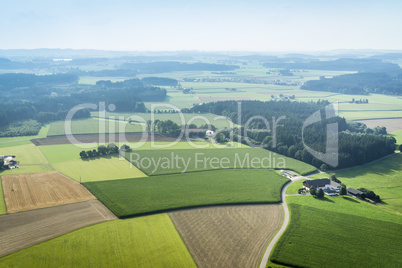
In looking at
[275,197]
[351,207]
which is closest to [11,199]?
[275,197]

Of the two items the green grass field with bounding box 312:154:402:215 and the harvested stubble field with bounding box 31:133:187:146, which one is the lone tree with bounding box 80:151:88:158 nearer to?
the harvested stubble field with bounding box 31:133:187:146

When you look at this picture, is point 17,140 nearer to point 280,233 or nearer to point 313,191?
point 280,233

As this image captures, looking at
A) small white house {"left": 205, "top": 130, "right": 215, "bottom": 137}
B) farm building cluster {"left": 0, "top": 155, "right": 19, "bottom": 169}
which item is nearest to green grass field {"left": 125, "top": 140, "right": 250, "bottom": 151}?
small white house {"left": 205, "top": 130, "right": 215, "bottom": 137}

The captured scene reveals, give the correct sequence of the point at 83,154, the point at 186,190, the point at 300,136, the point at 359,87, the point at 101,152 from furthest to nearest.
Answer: the point at 359,87 < the point at 300,136 < the point at 101,152 < the point at 83,154 < the point at 186,190

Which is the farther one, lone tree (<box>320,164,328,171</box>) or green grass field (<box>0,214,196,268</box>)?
lone tree (<box>320,164,328,171</box>)

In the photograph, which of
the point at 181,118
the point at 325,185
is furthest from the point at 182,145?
the point at 325,185

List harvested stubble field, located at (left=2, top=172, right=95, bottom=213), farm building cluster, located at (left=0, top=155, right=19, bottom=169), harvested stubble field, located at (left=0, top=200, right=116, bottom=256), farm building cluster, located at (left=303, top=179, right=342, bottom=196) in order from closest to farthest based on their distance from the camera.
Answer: harvested stubble field, located at (left=0, top=200, right=116, bottom=256), harvested stubble field, located at (left=2, top=172, right=95, bottom=213), farm building cluster, located at (left=303, top=179, right=342, bottom=196), farm building cluster, located at (left=0, top=155, right=19, bottom=169)

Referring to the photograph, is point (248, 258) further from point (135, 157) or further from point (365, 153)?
point (365, 153)
